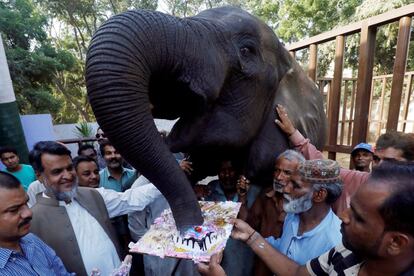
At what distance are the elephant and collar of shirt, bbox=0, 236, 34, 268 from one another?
673mm

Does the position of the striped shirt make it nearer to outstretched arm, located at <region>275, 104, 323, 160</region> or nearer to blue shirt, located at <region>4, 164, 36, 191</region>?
outstretched arm, located at <region>275, 104, 323, 160</region>

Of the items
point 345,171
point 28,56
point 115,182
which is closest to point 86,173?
point 115,182

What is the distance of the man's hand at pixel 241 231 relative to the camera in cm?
163

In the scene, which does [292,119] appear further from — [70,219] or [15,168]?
[15,168]

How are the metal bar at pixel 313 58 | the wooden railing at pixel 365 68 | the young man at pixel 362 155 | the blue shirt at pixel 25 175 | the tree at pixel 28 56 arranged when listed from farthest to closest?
the tree at pixel 28 56, the blue shirt at pixel 25 175, the metal bar at pixel 313 58, the young man at pixel 362 155, the wooden railing at pixel 365 68

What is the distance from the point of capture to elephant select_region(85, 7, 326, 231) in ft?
3.88

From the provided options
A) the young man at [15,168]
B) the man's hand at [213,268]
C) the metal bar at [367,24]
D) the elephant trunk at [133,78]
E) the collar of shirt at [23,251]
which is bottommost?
the young man at [15,168]

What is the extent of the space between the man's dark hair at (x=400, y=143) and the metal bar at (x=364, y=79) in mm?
721

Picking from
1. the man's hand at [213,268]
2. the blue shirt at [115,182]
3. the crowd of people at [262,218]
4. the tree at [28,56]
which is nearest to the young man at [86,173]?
the blue shirt at [115,182]

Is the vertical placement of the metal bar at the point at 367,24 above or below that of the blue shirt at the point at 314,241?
above

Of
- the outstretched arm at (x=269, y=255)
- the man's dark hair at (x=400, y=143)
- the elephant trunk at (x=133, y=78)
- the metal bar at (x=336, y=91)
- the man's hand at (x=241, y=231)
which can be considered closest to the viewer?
the elephant trunk at (x=133, y=78)

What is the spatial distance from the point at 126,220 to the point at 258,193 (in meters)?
1.19

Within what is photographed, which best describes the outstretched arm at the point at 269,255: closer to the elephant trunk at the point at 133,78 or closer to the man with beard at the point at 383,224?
the man with beard at the point at 383,224

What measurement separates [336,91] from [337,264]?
7.41ft
